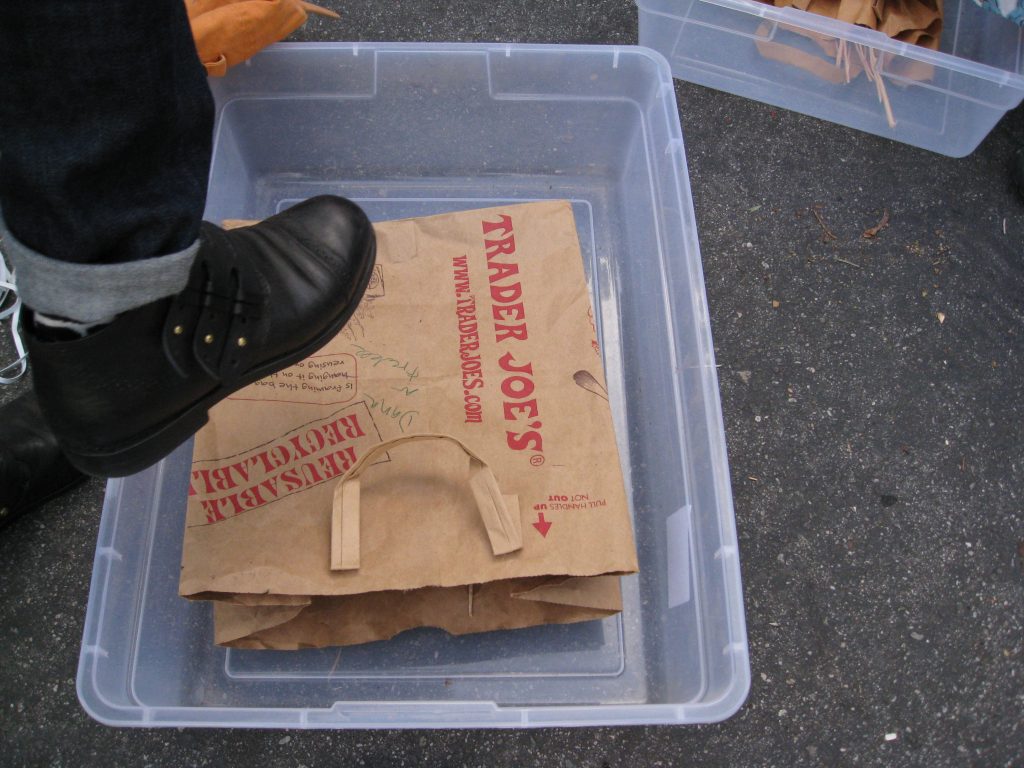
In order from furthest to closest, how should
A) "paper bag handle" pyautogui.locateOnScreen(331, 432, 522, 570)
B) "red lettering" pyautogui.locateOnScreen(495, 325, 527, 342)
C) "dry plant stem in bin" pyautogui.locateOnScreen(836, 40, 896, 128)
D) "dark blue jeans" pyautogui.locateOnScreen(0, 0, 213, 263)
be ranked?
"dry plant stem in bin" pyautogui.locateOnScreen(836, 40, 896, 128), "red lettering" pyautogui.locateOnScreen(495, 325, 527, 342), "paper bag handle" pyautogui.locateOnScreen(331, 432, 522, 570), "dark blue jeans" pyautogui.locateOnScreen(0, 0, 213, 263)

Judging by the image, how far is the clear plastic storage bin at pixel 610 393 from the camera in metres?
0.69

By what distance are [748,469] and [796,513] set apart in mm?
66

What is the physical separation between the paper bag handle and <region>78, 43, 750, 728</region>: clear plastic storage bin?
0.12 m

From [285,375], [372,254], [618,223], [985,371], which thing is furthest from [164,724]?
[985,371]

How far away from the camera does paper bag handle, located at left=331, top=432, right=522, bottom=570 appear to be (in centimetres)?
68

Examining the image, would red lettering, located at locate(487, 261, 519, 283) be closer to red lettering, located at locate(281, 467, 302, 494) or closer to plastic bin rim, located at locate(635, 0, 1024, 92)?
red lettering, located at locate(281, 467, 302, 494)

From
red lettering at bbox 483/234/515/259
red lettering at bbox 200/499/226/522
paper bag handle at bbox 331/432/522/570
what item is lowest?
red lettering at bbox 200/499/226/522

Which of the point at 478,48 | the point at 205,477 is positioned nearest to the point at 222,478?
the point at 205,477

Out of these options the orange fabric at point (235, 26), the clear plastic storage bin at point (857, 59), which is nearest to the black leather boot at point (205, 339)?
the orange fabric at point (235, 26)

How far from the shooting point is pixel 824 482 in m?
0.86

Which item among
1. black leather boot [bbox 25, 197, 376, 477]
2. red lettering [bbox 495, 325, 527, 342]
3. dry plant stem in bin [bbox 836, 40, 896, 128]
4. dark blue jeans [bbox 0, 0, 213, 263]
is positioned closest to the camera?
dark blue jeans [bbox 0, 0, 213, 263]

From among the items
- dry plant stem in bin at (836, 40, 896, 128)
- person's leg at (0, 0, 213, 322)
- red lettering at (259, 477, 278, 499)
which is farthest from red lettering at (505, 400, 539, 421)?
dry plant stem in bin at (836, 40, 896, 128)

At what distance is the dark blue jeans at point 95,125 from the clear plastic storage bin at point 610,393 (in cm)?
33

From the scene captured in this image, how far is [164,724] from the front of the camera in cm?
64
